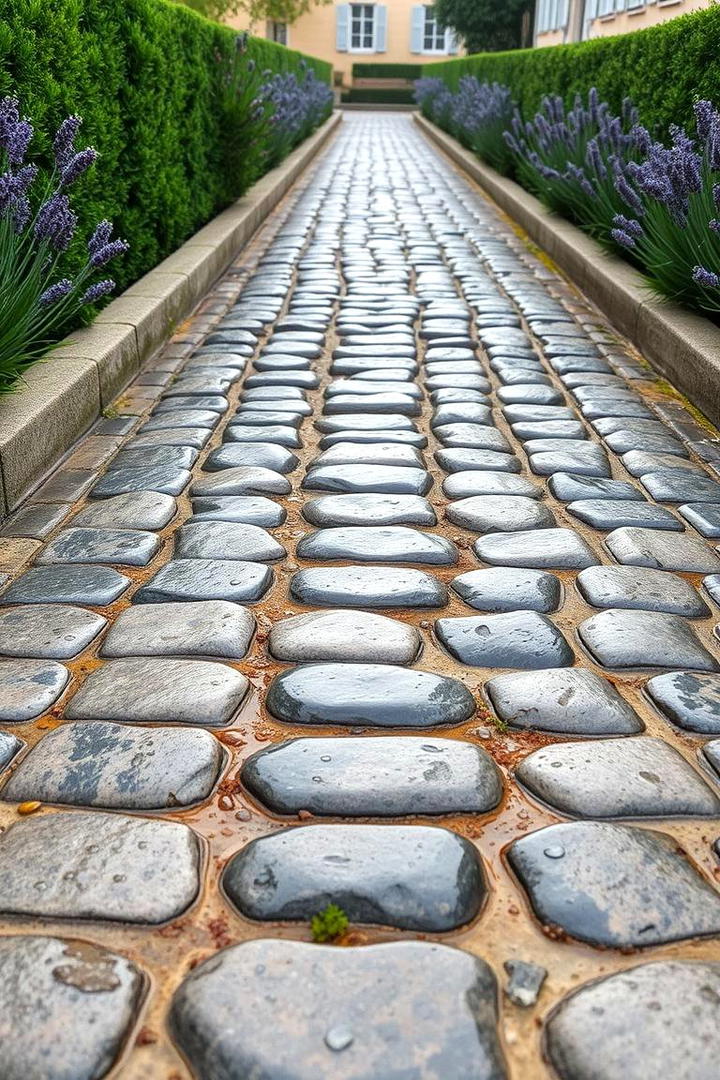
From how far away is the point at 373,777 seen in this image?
1827 mm

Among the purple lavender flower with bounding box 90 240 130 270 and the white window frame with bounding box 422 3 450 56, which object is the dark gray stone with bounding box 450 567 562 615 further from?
the white window frame with bounding box 422 3 450 56

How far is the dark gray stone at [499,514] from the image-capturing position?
9.81 ft

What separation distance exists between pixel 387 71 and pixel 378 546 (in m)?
41.5

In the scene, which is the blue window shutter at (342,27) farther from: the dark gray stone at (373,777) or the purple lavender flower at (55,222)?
the dark gray stone at (373,777)

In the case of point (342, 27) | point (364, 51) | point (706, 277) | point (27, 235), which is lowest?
point (706, 277)

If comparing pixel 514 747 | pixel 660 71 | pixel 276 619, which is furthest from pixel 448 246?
pixel 514 747

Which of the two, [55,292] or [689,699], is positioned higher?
[55,292]

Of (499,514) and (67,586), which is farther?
(499,514)

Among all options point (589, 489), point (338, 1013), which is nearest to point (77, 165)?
point (589, 489)

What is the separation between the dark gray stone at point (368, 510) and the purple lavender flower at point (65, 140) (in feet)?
5.52

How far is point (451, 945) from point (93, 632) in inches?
48.7

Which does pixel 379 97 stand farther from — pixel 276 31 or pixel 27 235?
pixel 27 235

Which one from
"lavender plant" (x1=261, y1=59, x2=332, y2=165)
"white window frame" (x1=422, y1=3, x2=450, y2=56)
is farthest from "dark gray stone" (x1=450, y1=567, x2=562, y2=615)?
"white window frame" (x1=422, y1=3, x2=450, y2=56)

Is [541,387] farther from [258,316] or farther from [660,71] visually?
[660,71]
